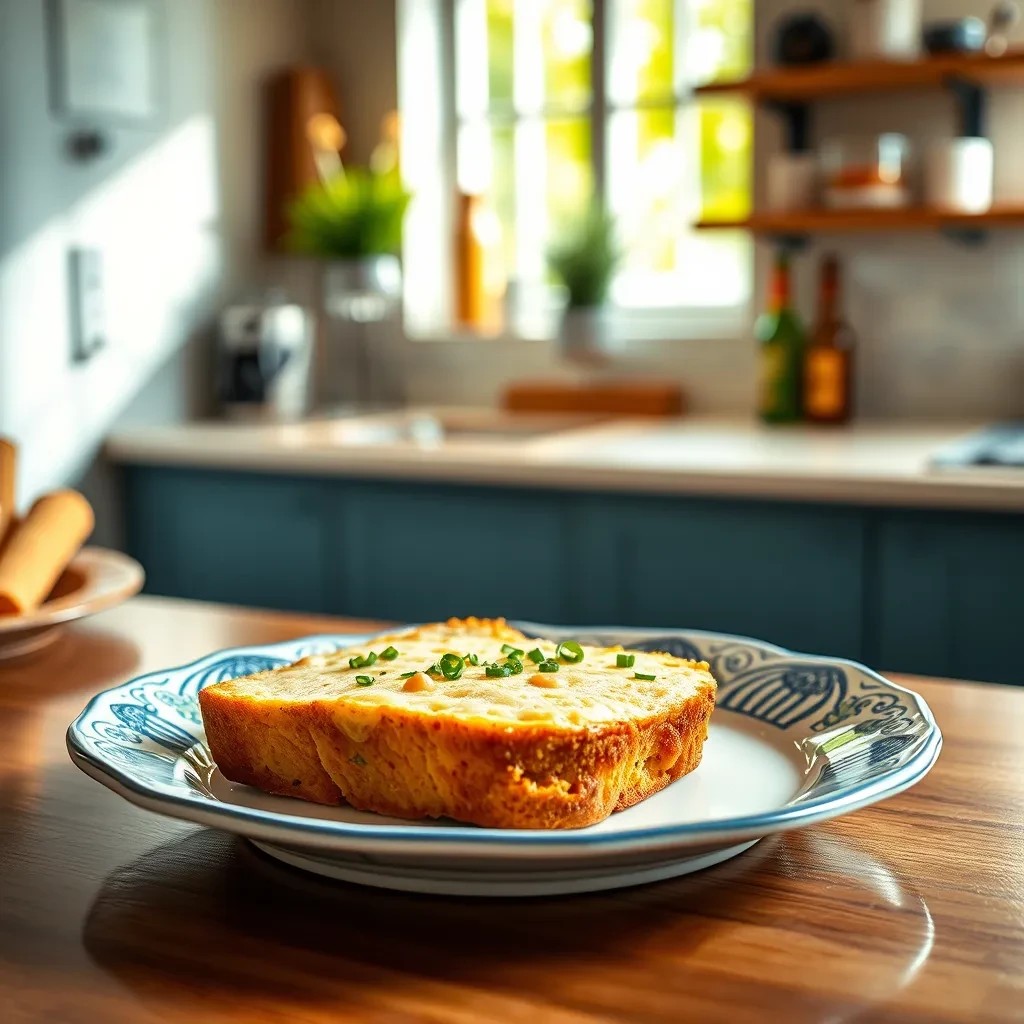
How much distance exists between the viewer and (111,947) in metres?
0.60

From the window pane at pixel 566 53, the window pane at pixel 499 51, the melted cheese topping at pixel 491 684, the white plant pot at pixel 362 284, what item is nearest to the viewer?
the melted cheese topping at pixel 491 684

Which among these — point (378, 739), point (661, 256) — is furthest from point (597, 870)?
point (661, 256)

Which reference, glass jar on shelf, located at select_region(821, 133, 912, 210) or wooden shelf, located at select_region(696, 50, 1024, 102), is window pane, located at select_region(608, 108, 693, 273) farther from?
glass jar on shelf, located at select_region(821, 133, 912, 210)

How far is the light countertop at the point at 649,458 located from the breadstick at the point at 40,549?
1.06 meters

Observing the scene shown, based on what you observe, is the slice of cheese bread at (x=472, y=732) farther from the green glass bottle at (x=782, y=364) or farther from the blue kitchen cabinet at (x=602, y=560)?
the green glass bottle at (x=782, y=364)

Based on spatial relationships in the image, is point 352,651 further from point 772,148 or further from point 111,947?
point 772,148

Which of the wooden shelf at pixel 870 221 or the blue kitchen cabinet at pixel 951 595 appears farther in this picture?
the wooden shelf at pixel 870 221

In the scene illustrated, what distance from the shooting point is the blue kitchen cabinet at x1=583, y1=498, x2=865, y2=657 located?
2.07m

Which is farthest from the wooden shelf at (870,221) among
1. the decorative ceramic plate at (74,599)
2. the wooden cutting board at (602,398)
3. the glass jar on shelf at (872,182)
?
the decorative ceramic plate at (74,599)

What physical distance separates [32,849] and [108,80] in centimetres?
226

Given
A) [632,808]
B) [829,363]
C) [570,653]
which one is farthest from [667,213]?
[632,808]

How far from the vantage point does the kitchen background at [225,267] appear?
2.56 metres

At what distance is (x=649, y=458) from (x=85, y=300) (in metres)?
1.16

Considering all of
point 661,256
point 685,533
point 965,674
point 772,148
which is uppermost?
point 772,148
